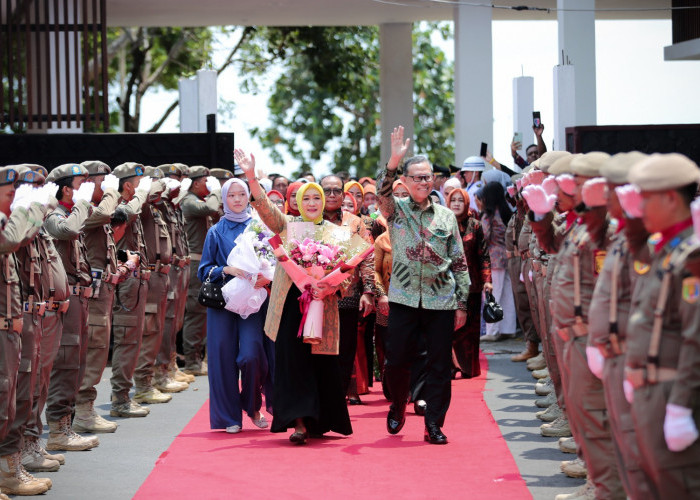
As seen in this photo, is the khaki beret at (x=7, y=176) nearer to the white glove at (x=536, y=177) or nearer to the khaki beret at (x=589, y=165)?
the khaki beret at (x=589, y=165)

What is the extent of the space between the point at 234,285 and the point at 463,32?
10511mm

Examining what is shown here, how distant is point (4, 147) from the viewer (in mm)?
14914

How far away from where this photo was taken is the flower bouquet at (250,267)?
9.62 metres

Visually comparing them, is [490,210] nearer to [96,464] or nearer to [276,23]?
[96,464]

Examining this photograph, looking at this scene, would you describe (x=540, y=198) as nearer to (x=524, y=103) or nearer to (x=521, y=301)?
(x=521, y=301)

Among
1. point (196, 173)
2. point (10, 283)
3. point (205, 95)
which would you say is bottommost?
point (10, 283)

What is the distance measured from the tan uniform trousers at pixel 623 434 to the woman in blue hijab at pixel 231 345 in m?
4.77

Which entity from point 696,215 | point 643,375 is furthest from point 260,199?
point 696,215

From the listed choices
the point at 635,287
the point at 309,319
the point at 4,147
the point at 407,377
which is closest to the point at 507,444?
the point at 407,377

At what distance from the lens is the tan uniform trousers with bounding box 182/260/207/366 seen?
13289mm

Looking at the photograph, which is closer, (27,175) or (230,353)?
(27,175)

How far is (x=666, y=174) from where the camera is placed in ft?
15.5

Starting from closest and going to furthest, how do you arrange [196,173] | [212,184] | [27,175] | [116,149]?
[27,175] → [196,173] → [212,184] → [116,149]

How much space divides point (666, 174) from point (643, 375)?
885 millimetres
